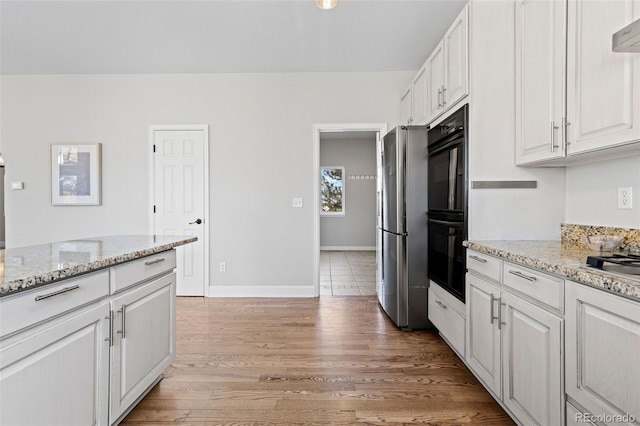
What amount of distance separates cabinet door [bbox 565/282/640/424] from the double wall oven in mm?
890

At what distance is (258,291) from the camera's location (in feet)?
13.0

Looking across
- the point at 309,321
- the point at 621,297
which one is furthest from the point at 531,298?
the point at 309,321

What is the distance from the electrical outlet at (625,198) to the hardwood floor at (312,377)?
4.05 ft

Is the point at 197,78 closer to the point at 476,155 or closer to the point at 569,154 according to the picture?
the point at 476,155

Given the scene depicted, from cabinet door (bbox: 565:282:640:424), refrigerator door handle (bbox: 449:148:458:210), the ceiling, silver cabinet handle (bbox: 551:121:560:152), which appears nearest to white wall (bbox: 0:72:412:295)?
the ceiling

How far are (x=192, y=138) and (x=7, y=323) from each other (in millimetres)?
3324

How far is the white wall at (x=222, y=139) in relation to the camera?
12.9 feet

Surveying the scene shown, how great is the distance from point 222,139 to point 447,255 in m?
2.90

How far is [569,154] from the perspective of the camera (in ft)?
5.33

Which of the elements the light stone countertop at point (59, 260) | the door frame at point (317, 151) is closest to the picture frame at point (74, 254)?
the light stone countertop at point (59, 260)

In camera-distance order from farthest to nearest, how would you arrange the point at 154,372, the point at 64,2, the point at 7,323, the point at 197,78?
the point at 197,78
the point at 64,2
the point at 154,372
the point at 7,323

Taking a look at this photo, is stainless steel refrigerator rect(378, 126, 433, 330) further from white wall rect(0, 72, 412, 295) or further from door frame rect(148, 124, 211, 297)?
door frame rect(148, 124, 211, 297)

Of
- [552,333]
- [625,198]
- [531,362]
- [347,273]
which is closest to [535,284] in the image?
[552,333]

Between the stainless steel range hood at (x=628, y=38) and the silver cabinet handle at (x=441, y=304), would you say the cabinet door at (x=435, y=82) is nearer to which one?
the stainless steel range hood at (x=628, y=38)
